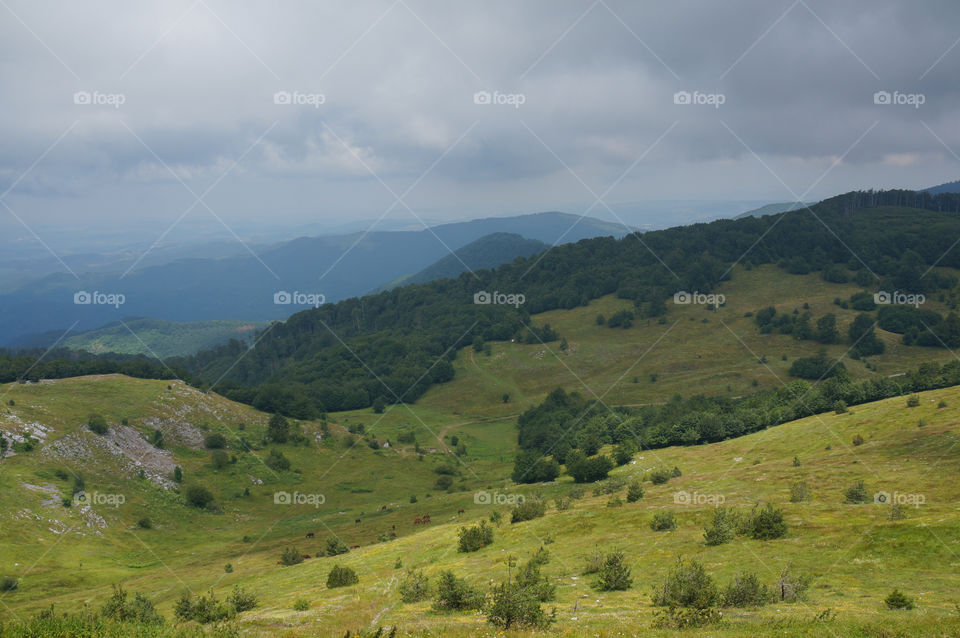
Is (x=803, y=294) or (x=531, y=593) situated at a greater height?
(x=803, y=294)

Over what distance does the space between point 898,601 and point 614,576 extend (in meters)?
9.13

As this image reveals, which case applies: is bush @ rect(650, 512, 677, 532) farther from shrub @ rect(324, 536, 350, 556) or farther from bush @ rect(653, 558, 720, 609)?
shrub @ rect(324, 536, 350, 556)

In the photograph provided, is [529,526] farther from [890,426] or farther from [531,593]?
[890,426]

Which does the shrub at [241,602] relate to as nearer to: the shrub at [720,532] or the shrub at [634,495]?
the shrub at [720,532]

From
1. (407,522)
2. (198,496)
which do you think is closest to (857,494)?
(407,522)

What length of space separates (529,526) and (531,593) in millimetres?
18034

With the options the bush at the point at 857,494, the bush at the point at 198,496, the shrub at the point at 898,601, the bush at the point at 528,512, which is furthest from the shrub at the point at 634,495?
the bush at the point at 198,496

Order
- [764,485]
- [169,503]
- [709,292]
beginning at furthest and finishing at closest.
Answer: [709,292]
[169,503]
[764,485]

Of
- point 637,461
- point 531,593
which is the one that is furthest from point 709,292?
point 531,593

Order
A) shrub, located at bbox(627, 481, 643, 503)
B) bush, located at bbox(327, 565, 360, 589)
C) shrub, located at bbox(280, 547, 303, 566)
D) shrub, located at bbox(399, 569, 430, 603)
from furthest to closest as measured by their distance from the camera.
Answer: shrub, located at bbox(280, 547, 303, 566) → shrub, located at bbox(627, 481, 643, 503) → bush, located at bbox(327, 565, 360, 589) → shrub, located at bbox(399, 569, 430, 603)

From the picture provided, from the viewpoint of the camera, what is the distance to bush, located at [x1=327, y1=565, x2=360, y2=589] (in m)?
27.2

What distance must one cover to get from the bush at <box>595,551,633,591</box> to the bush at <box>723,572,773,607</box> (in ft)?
14.4

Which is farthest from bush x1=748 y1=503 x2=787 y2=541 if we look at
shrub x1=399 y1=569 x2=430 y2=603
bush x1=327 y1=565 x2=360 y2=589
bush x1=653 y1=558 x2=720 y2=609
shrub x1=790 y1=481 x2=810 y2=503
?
bush x1=327 y1=565 x2=360 y2=589

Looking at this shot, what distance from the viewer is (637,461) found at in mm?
57219
